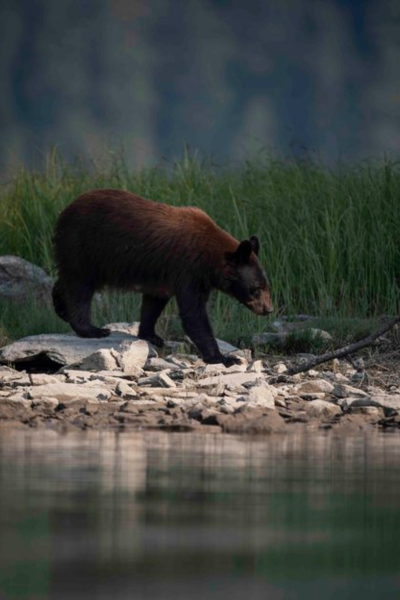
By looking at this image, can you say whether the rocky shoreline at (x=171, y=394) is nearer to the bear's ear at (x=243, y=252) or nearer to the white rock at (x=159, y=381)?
the white rock at (x=159, y=381)

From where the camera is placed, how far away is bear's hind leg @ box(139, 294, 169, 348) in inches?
439

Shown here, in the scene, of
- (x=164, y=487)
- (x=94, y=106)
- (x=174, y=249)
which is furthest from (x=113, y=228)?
(x=94, y=106)

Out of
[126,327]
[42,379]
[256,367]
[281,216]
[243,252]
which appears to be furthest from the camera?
[281,216]

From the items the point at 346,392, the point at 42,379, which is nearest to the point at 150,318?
the point at 42,379

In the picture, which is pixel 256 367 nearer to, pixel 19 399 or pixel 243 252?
pixel 243 252

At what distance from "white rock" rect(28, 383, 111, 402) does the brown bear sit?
257cm

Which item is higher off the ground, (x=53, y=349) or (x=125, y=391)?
(x=53, y=349)

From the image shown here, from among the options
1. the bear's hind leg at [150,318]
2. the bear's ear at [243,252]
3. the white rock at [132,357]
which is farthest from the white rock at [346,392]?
the bear's hind leg at [150,318]

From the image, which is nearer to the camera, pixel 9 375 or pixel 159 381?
pixel 159 381

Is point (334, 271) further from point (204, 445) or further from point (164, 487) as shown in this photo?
point (164, 487)

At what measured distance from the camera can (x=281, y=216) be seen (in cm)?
1466

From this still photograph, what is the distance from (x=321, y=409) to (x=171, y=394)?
0.97 m

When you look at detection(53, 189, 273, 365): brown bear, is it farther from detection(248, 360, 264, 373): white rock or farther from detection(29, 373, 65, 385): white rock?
detection(29, 373, 65, 385): white rock

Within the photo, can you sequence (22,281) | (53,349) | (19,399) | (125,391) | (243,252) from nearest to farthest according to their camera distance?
(19,399) < (125,391) < (53,349) < (243,252) < (22,281)
